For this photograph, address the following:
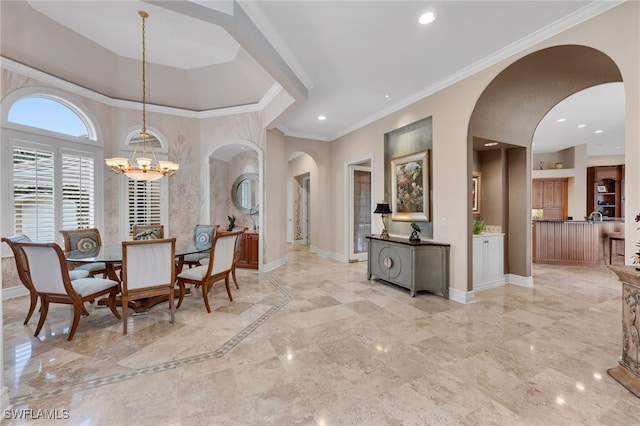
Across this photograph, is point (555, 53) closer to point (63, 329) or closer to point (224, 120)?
point (224, 120)

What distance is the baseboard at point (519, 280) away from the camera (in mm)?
4434

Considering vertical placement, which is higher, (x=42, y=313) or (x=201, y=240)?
(x=201, y=240)

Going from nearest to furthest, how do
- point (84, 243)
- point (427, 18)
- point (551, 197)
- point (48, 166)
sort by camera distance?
point (427, 18)
point (84, 243)
point (48, 166)
point (551, 197)

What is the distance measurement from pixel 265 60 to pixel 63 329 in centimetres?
379

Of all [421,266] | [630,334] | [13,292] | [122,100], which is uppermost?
[122,100]

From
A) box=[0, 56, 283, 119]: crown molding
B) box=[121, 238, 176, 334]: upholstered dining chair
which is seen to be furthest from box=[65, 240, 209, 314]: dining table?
box=[0, 56, 283, 119]: crown molding

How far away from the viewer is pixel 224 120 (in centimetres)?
573

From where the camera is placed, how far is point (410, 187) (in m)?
4.62

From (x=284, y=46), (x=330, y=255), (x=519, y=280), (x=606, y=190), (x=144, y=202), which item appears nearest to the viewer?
(x=284, y=46)

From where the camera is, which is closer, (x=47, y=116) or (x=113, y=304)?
(x=113, y=304)

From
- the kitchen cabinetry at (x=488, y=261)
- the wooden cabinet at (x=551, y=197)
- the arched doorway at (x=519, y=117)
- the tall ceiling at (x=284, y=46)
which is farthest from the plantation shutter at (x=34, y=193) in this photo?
the wooden cabinet at (x=551, y=197)

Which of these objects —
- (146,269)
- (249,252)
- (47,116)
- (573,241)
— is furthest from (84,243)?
(573,241)

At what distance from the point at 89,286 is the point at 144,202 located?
118 inches

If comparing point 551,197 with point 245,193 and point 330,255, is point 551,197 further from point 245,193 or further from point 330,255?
point 245,193
